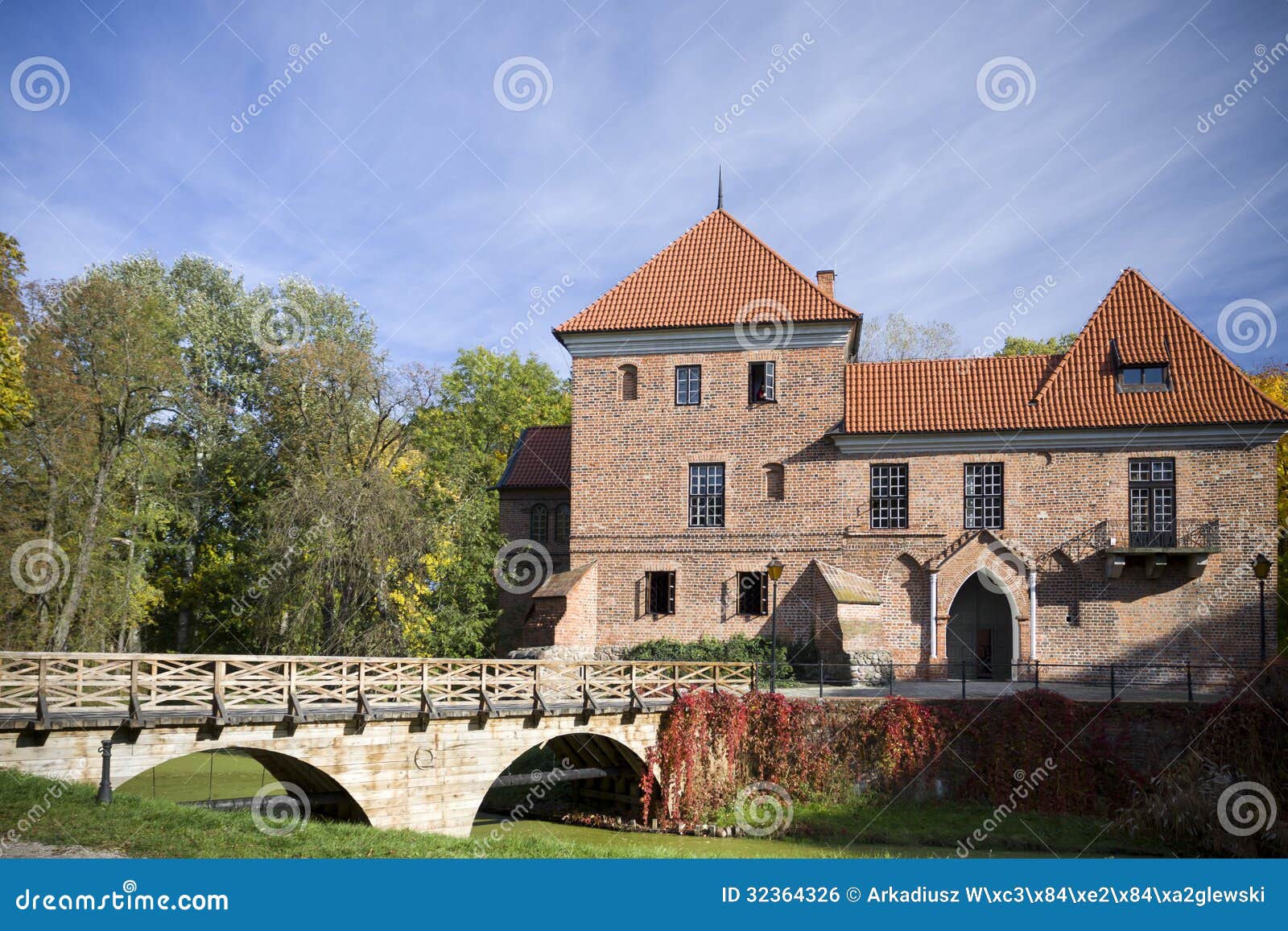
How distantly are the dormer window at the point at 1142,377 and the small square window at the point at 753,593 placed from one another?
1001 cm

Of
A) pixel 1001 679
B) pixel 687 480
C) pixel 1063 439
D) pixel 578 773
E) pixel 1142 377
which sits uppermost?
pixel 1142 377

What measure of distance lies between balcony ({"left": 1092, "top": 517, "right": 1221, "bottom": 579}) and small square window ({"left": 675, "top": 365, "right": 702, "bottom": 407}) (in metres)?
10.3

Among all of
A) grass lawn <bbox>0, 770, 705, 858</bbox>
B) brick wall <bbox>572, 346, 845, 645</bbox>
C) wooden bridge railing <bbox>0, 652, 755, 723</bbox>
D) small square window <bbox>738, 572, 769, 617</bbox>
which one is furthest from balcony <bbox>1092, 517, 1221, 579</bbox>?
grass lawn <bbox>0, 770, 705, 858</bbox>

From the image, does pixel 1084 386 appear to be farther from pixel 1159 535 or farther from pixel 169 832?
pixel 169 832

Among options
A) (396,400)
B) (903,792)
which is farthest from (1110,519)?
(396,400)

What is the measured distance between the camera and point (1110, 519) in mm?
24969

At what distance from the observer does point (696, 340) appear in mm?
27375

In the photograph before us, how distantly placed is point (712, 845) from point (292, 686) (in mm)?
7957

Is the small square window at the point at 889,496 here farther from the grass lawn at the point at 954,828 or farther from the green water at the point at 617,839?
the green water at the point at 617,839

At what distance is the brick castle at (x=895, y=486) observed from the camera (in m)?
24.5

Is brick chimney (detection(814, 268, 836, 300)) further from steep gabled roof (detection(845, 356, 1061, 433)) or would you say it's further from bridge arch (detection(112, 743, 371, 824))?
bridge arch (detection(112, 743, 371, 824))

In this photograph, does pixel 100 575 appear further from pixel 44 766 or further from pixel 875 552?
pixel 875 552

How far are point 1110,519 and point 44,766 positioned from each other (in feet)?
73.2

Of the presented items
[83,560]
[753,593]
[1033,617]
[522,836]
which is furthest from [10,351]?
[1033,617]
